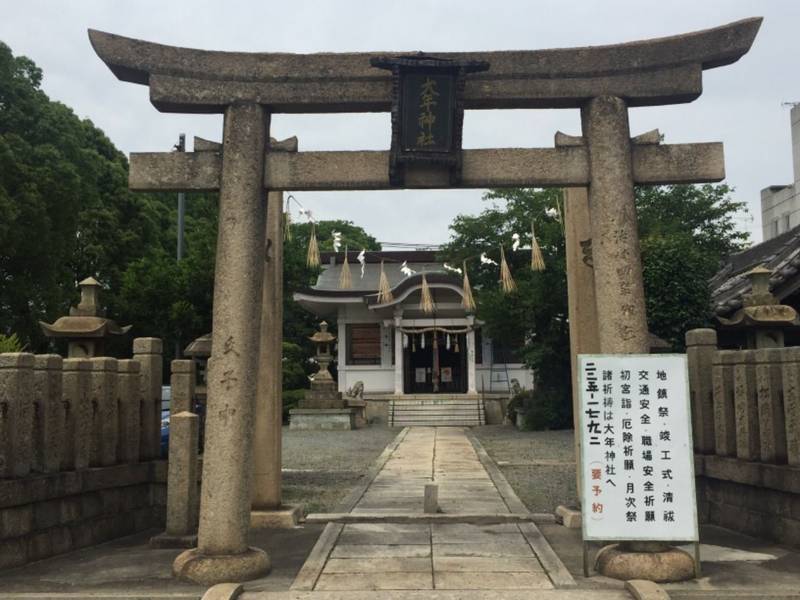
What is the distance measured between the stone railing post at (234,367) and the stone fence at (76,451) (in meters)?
1.63

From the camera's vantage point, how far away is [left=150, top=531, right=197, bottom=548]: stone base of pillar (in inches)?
286

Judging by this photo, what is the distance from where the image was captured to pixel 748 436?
299 inches

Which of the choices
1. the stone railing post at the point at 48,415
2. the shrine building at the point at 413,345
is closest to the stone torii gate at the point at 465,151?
the stone railing post at the point at 48,415

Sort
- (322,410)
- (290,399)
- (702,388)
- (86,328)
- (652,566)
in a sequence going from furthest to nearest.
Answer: (290,399) < (322,410) < (86,328) < (702,388) < (652,566)

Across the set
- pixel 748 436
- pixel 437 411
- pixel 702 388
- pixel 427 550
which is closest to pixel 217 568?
pixel 427 550

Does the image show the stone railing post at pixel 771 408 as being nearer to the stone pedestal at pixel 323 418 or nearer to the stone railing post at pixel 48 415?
the stone railing post at pixel 48 415

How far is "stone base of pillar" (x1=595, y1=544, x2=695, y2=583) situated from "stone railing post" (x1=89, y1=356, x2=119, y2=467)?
5378 mm

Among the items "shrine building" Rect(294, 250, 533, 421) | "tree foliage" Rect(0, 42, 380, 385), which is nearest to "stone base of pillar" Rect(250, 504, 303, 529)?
"tree foliage" Rect(0, 42, 380, 385)

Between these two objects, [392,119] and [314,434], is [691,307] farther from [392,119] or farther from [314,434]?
[314,434]

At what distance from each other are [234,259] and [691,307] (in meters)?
11.6

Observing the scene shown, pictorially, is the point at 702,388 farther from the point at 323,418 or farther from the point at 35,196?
the point at 35,196

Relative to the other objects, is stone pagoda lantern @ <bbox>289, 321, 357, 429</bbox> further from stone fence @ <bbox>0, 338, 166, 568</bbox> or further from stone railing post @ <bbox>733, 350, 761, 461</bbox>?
stone railing post @ <bbox>733, 350, 761, 461</bbox>

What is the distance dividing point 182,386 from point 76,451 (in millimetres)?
1302

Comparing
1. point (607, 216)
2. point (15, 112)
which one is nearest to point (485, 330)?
point (15, 112)
